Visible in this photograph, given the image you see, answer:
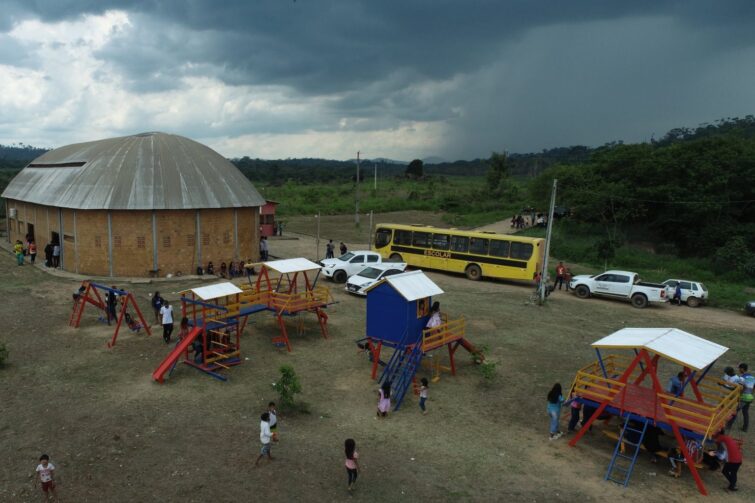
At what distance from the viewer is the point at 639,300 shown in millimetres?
25125

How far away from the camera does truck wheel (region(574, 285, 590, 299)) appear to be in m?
26.9

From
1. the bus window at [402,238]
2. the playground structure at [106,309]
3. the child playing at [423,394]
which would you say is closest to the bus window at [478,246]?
the bus window at [402,238]

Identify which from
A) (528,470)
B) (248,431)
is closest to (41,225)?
(248,431)

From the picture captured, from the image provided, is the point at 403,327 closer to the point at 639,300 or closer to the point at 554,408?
the point at 554,408

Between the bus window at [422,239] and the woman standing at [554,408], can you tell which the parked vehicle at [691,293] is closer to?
the bus window at [422,239]

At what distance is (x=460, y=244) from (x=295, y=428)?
65.8ft

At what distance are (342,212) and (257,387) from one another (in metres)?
55.5

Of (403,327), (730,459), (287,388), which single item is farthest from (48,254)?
(730,459)

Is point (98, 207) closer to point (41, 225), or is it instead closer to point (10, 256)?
point (41, 225)

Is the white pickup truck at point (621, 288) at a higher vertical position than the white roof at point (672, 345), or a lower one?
lower

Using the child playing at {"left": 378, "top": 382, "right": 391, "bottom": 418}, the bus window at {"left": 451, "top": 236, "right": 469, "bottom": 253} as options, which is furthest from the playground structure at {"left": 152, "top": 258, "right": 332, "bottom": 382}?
the bus window at {"left": 451, "top": 236, "right": 469, "bottom": 253}

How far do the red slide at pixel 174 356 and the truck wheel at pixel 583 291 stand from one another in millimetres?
19498

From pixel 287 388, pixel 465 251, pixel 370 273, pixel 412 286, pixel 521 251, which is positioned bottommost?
pixel 287 388

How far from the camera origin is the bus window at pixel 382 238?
33.2 m
